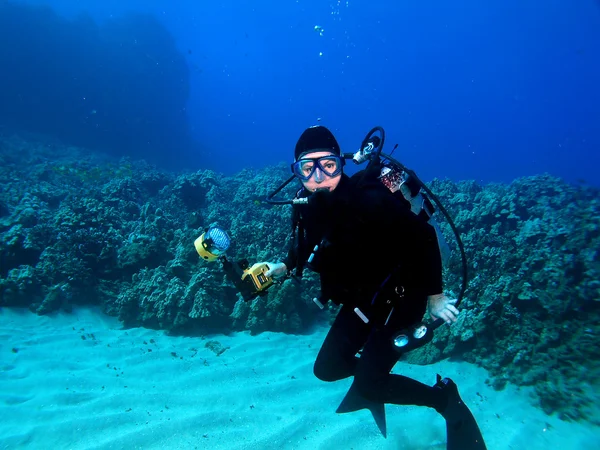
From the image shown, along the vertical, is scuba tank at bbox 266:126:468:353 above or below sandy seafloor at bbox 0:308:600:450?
above

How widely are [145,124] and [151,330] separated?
38.5 m

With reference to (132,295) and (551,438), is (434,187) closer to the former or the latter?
(551,438)

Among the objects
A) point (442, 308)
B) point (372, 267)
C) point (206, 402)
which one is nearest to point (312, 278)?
point (206, 402)

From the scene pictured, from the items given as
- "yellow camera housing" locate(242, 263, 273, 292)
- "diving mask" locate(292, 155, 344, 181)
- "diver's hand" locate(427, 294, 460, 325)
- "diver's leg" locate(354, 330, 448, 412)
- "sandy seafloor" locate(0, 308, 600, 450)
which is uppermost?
"diving mask" locate(292, 155, 344, 181)

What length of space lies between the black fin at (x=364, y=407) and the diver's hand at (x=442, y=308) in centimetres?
175

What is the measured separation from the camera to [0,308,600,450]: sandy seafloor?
13.1 ft

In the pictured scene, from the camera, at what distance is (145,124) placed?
3912 centimetres

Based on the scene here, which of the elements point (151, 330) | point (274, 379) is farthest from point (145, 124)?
point (274, 379)

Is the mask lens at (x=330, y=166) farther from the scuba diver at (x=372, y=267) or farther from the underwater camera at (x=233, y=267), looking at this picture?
the underwater camera at (x=233, y=267)

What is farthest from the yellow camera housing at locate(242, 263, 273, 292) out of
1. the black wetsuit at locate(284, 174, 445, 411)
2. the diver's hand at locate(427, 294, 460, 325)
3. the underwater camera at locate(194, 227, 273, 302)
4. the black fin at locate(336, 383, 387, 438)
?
the black fin at locate(336, 383, 387, 438)

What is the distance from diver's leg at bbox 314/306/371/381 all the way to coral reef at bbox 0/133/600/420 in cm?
220

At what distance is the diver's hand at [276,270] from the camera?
11.2ft

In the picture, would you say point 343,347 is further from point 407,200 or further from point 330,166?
point 330,166

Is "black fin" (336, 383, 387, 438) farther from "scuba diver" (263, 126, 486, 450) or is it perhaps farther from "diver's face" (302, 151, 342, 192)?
"diver's face" (302, 151, 342, 192)
